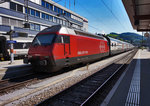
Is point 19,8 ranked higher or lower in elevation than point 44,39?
higher

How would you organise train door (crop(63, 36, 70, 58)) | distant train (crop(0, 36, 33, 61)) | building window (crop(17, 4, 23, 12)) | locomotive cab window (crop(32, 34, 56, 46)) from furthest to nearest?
building window (crop(17, 4, 23, 12)), distant train (crop(0, 36, 33, 61)), train door (crop(63, 36, 70, 58)), locomotive cab window (crop(32, 34, 56, 46))

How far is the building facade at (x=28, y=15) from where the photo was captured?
78.8 feet

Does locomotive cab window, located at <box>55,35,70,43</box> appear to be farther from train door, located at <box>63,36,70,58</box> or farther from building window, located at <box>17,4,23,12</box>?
building window, located at <box>17,4,23,12</box>

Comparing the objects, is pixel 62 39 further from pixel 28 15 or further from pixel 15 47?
pixel 28 15

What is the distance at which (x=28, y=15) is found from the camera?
28.4 metres

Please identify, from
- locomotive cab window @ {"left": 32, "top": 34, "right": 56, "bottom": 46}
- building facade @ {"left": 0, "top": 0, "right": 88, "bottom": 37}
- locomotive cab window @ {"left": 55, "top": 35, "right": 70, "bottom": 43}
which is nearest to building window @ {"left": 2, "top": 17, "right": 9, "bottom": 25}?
building facade @ {"left": 0, "top": 0, "right": 88, "bottom": 37}

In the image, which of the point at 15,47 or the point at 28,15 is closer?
the point at 15,47

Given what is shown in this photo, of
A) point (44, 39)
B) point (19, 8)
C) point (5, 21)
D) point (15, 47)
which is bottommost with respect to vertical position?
point (15, 47)

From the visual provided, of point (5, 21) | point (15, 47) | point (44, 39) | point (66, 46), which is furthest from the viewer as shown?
point (5, 21)

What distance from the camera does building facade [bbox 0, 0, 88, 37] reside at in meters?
24.0

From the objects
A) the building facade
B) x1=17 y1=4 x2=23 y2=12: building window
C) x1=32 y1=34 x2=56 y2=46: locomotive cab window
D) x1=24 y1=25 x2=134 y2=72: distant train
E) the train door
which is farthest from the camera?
x1=17 y1=4 x2=23 y2=12: building window

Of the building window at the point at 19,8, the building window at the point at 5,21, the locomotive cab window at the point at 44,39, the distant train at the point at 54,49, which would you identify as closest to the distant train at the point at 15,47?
the building window at the point at 5,21

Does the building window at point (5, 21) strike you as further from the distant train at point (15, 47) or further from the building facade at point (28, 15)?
the distant train at point (15, 47)

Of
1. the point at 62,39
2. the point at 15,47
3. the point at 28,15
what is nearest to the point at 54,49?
the point at 62,39
